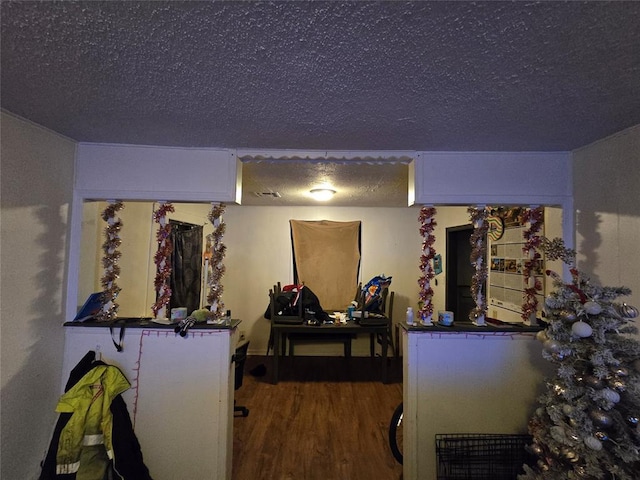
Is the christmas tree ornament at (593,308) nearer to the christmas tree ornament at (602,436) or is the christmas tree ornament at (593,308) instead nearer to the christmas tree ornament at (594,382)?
the christmas tree ornament at (594,382)

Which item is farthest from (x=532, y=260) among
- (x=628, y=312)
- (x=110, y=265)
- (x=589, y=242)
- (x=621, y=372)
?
(x=110, y=265)

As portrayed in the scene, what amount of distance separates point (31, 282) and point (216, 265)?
1.00m

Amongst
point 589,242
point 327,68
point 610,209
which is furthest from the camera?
point 589,242

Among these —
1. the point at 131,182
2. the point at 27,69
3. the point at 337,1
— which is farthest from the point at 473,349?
the point at 27,69

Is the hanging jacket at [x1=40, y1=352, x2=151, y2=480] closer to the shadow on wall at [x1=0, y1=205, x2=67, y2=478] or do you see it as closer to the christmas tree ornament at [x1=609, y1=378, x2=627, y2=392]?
the shadow on wall at [x1=0, y1=205, x2=67, y2=478]

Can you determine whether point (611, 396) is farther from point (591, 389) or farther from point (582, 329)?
point (582, 329)

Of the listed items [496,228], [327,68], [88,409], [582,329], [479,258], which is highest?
[327,68]

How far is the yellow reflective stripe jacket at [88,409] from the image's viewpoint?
1500 millimetres

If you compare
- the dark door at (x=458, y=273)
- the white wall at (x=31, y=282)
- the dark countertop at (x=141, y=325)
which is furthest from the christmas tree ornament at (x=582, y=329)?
the white wall at (x=31, y=282)

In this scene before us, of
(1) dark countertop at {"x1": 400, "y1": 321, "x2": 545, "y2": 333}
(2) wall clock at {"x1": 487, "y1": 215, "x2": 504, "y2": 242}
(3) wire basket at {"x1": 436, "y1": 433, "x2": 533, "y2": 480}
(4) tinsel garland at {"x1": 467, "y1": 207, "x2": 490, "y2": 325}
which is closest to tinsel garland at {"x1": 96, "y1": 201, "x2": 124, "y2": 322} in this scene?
(1) dark countertop at {"x1": 400, "y1": 321, "x2": 545, "y2": 333}

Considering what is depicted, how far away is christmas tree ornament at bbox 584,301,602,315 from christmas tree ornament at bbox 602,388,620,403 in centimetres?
31

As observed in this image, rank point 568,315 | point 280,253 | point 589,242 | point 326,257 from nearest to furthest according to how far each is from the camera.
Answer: point 568,315 → point 589,242 → point 326,257 → point 280,253

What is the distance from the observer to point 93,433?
156cm

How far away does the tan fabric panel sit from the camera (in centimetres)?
418
